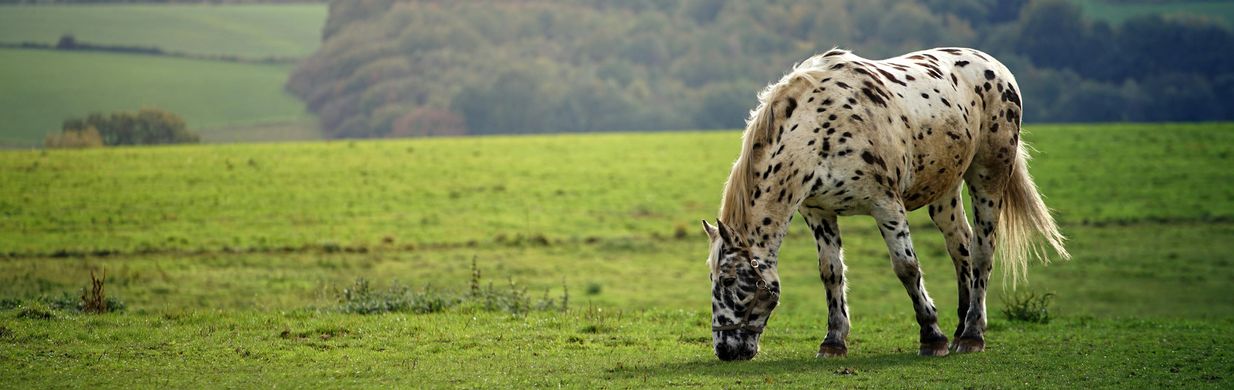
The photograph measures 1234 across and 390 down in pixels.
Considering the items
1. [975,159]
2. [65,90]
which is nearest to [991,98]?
[975,159]

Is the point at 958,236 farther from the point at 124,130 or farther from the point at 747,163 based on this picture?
the point at 124,130

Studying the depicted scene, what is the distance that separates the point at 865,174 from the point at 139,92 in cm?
8063

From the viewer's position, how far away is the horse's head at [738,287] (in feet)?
32.0

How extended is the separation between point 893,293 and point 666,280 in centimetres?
525

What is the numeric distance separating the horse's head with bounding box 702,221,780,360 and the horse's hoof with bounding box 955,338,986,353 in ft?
7.49

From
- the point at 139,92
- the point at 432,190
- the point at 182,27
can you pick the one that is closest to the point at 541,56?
the point at 182,27

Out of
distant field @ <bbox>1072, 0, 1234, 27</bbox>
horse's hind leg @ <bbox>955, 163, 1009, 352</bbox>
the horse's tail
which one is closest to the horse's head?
horse's hind leg @ <bbox>955, 163, 1009, 352</bbox>

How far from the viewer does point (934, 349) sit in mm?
10750

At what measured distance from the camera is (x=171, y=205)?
36.0 metres

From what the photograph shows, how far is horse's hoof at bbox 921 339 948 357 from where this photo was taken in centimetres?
1075

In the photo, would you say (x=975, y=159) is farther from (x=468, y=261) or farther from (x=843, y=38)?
(x=843, y=38)

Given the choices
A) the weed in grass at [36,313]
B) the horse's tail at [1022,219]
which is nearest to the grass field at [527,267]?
the weed in grass at [36,313]

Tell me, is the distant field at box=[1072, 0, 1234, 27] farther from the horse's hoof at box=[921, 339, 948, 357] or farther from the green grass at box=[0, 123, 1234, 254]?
the horse's hoof at box=[921, 339, 948, 357]

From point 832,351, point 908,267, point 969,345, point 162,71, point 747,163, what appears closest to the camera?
point 747,163
